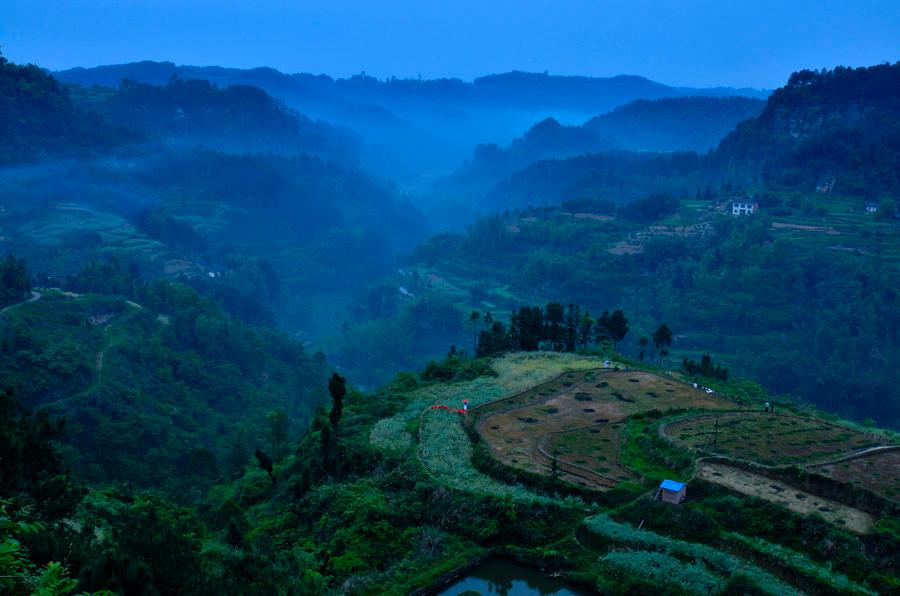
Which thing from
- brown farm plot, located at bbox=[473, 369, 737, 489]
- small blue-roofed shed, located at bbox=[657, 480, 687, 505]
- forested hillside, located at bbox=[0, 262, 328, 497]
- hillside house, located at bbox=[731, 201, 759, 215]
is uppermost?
hillside house, located at bbox=[731, 201, 759, 215]

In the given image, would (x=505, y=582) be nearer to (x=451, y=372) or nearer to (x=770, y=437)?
(x=770, y=437)

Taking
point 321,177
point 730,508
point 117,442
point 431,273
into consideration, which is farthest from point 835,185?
point 321,177

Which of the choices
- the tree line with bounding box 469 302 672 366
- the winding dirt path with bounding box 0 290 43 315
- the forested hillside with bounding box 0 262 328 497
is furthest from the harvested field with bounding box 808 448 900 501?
the winding dirt path with bounding box 0 290 43 315

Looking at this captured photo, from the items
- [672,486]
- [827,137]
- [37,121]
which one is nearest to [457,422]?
[672,486]

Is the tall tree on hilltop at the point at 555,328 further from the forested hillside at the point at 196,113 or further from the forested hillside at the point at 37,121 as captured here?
the forested hillside at the point at 196,113

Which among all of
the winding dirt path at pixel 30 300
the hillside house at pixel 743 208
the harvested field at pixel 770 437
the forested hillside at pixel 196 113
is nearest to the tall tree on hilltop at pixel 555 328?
the harvested field at pixel 770 437

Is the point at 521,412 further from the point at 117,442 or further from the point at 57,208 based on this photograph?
the point at 57,208

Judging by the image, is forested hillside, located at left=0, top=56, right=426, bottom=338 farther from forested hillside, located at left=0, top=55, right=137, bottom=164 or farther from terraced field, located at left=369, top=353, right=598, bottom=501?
terraced field, located at left=369, top=353, right=598, bottom=501
